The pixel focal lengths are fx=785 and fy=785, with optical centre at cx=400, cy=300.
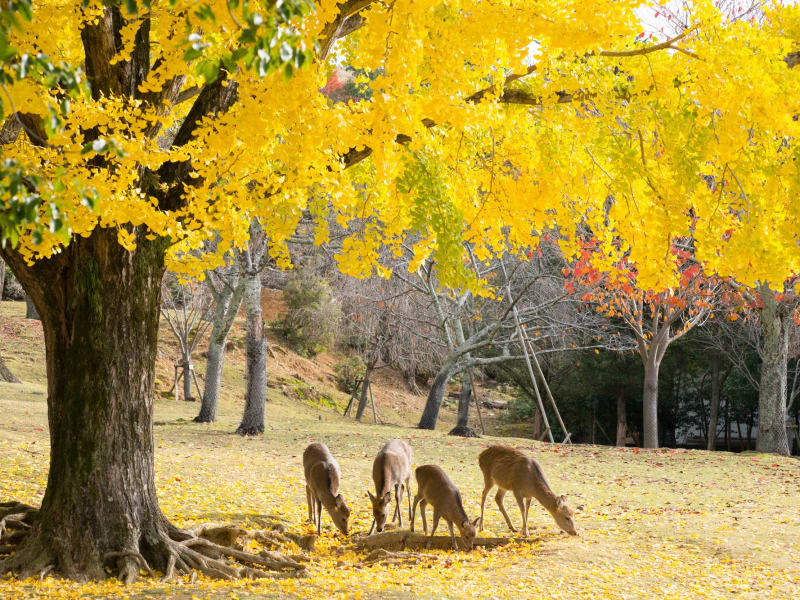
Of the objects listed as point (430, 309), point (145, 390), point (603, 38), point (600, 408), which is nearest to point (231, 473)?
point (145, 390)

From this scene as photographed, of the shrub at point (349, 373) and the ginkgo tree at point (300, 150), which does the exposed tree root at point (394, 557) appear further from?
the shrub at point (349, 373)

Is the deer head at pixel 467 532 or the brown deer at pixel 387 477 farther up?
the brown deer at pixel 387 477

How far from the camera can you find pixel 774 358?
1888 centimetres

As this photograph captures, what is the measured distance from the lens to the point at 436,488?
8.34 meters

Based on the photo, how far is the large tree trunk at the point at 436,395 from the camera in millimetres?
22047

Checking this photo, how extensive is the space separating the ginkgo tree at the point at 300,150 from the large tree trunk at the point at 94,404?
0.06 feet

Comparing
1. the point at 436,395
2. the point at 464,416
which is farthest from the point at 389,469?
the point at 436,395

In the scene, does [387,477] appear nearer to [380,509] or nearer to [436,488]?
[380,509]

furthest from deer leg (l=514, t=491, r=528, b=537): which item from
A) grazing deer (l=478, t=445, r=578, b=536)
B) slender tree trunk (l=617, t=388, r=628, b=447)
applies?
slender tree trunk (l=617, t=388, r=628, b=447)

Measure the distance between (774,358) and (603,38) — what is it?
15.1m

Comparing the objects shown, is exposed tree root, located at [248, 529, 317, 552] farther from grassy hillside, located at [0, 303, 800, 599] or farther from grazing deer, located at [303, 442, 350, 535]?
grazing deer, located at [303, 442, 350, 535]

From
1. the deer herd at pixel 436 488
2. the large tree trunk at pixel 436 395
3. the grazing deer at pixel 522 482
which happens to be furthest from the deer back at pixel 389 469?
the large tree trunk at pixel 436 395

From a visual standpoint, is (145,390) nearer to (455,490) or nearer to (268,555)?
(268,555)

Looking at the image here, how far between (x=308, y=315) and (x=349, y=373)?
315 centimetres
